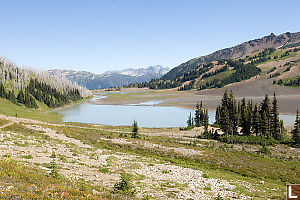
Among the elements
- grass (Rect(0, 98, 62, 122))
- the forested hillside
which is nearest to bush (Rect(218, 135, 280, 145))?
grass (Rect(0, 98, 62, 122))

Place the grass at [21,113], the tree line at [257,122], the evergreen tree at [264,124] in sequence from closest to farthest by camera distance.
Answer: the tree line at [257,122] < the evergreen tree at [264,124] < the grass at [21,113]

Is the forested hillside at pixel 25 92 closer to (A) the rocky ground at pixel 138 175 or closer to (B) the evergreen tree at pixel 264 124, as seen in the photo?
(A) the rocky ground at pixel 138 175

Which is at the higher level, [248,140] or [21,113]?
[21,113]

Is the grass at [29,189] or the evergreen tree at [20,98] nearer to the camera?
the grass at [29,189]

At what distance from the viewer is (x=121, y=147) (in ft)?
110

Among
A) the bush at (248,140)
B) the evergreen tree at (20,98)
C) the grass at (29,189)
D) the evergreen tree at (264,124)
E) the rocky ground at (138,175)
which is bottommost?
the bush at (248,140)

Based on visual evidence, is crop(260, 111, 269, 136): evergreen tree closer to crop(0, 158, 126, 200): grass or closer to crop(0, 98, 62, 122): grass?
crop(0, 158, 126, 200): grass

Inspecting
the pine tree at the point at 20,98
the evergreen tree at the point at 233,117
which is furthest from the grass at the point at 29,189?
the pine tree at the point at 20,98

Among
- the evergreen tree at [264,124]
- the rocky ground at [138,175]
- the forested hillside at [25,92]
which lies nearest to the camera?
the rocky ground at [138,175]

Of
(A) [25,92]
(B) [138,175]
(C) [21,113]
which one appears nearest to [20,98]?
(A) [25,92]

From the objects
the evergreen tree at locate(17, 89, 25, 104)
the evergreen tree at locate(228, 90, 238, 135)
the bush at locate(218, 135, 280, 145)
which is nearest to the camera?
the bush at locate(218, 135, 280, 145)

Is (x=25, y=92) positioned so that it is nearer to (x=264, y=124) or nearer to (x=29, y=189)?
(x=264, y=124)

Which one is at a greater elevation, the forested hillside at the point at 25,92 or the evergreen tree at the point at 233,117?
the forested hillside at the point at 25,92

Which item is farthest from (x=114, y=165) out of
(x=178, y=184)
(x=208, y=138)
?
(x=208, y=138)
